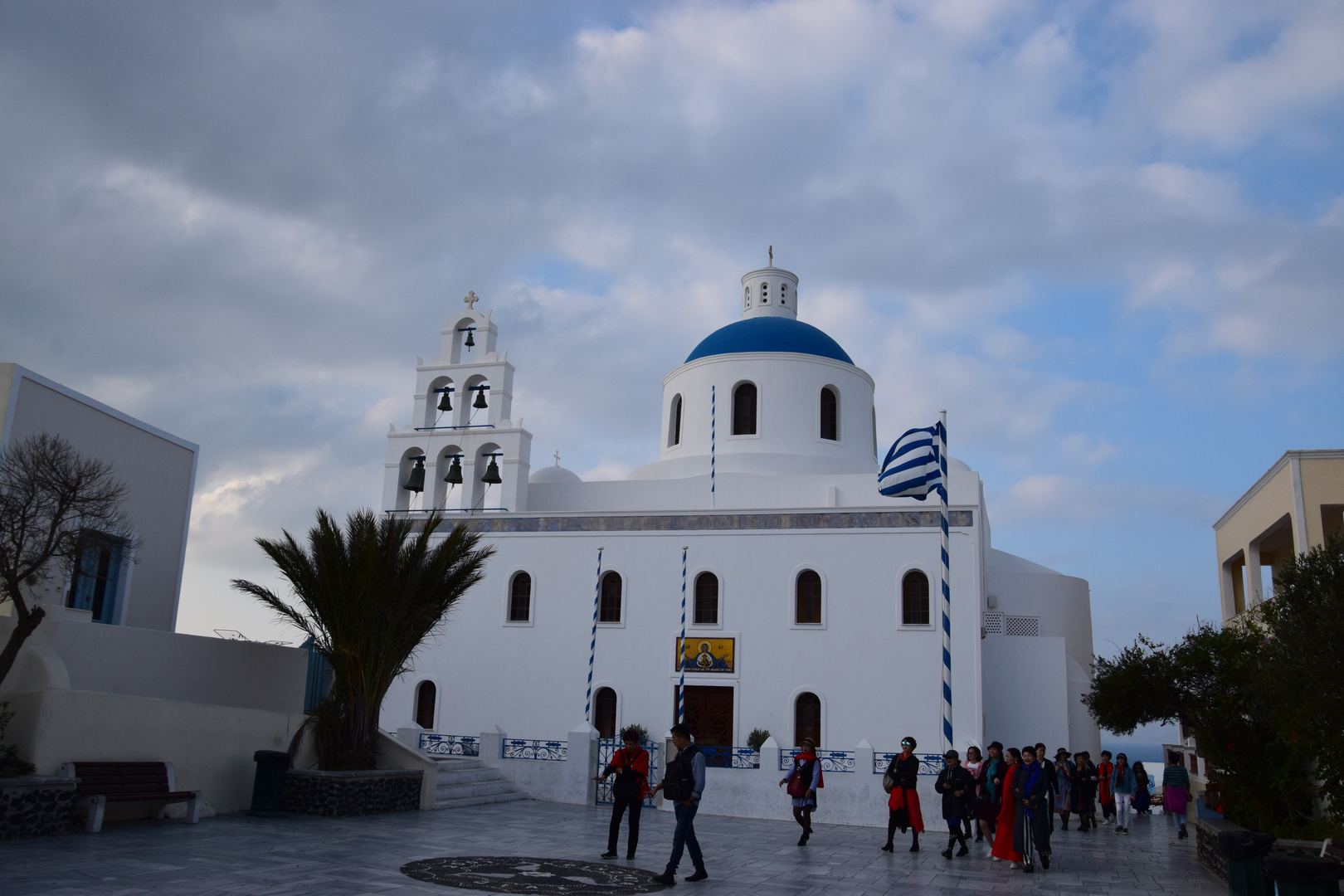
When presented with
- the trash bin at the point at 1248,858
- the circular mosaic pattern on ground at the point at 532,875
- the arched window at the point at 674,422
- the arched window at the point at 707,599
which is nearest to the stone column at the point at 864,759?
the arched window at the point at 707,599

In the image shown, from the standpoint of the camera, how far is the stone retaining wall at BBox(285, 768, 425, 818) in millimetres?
11375

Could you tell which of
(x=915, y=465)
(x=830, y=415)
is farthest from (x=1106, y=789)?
(x=830, y=415)

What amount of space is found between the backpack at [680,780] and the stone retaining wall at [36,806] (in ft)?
17.2

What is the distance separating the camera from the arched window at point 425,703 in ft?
67.4

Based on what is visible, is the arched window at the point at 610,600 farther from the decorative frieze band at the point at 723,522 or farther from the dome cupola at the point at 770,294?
the dome cupola at the point at 770,294

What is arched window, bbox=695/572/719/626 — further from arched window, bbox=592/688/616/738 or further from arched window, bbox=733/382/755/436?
arched window, bbox=733/382/755/436

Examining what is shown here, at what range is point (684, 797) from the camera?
8.01m

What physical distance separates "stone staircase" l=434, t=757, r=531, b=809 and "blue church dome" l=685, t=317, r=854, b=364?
1160 centimetres

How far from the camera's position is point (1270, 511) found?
53.4 feet

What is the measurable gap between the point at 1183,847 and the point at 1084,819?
2.10 metres

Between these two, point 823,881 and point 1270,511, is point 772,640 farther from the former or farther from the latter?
point 823,881

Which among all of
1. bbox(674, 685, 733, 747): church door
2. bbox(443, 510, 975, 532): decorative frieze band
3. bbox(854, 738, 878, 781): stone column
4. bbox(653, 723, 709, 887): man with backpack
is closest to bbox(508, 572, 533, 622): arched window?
bbox(443, 510, 975, 532): decorative frieze band

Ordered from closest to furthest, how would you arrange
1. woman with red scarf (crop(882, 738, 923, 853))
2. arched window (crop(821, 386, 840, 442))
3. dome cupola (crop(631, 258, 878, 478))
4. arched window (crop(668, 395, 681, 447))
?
1. woman with red scarf (crop(882, 738, 923, 853))
2. dome cupola (crop(631, 258, 878, 478))
3. arched window (crop(821, 386, 840, 442))
4. arched window (crop(668, 395, 681, 447))

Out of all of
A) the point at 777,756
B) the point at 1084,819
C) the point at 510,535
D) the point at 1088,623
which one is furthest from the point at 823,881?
the point at 1088,623
